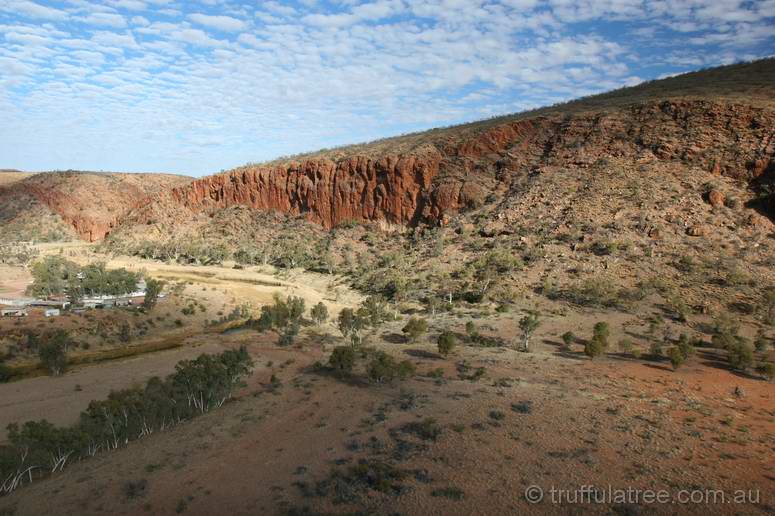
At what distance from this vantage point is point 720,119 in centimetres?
3588

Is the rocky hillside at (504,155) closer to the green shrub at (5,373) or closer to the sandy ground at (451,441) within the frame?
the sandy ground at (451,441)

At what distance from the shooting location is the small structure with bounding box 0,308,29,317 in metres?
27.3

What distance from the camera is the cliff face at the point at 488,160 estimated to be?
3484 cm

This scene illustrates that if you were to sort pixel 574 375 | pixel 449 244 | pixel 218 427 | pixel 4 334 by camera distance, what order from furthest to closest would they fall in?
pixel 449 244
pixel 4 334
pixel 574 375
pixel 218 427

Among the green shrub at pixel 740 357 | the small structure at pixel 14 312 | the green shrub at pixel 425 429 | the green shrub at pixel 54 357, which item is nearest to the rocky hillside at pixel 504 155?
the green shrub at pixel 740 357

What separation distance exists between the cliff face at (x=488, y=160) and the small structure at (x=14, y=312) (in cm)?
2890

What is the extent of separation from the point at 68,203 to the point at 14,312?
49649mm

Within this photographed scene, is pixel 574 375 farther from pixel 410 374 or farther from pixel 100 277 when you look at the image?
pixel 100 277

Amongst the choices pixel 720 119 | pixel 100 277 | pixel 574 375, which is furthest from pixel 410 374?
pixel 720 119

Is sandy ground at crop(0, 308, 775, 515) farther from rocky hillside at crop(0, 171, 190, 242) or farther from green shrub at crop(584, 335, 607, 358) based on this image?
rocky hillside at crop(0, 171, 190, 242)

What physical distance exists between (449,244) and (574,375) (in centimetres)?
2216

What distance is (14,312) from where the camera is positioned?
1125 inches

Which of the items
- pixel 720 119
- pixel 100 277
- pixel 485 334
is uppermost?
pixel 720 119

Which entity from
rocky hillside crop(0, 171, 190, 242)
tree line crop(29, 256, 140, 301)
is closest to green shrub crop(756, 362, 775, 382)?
tree line crop(29, 256, 140, 301)
